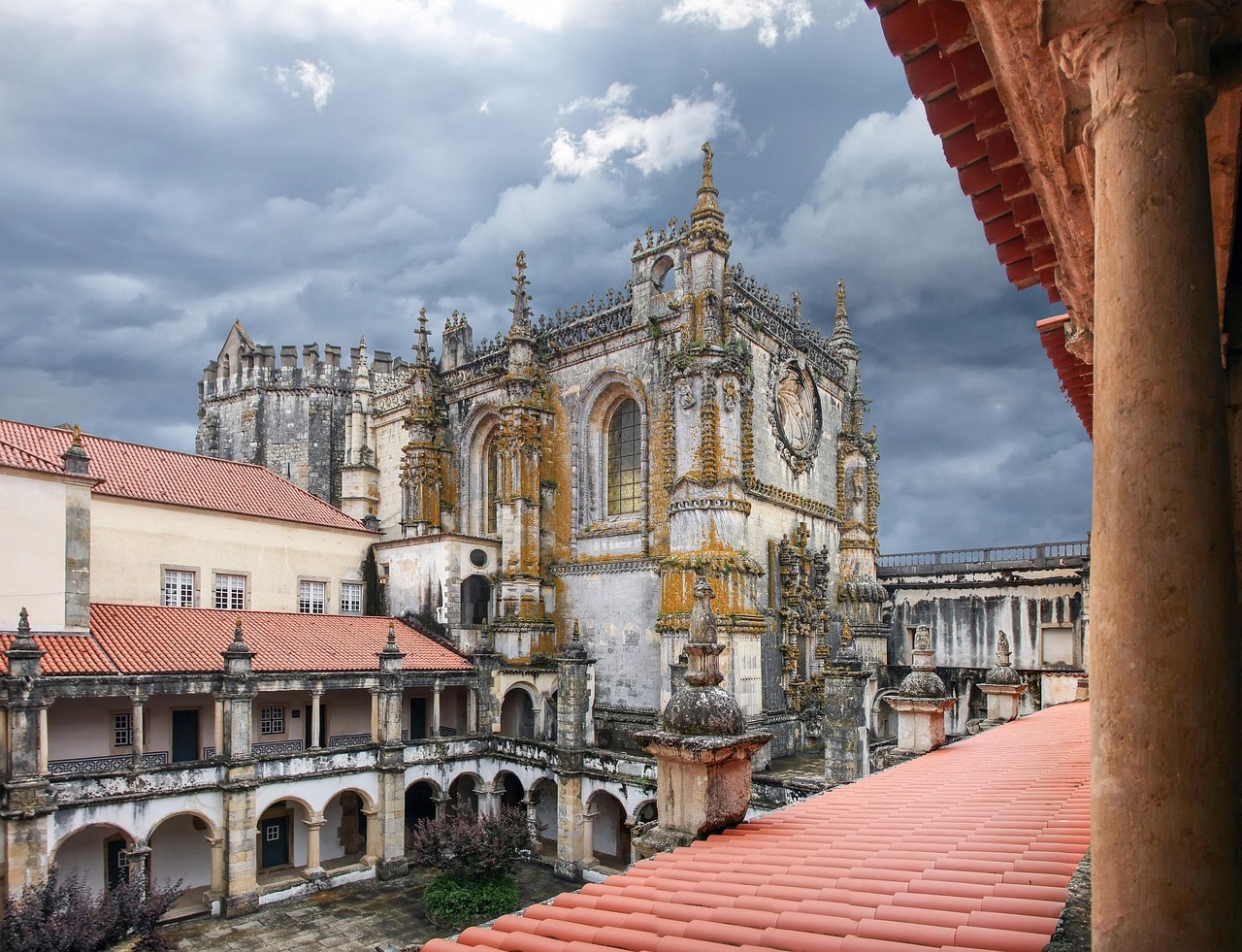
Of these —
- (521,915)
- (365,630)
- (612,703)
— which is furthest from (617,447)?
(521,915)

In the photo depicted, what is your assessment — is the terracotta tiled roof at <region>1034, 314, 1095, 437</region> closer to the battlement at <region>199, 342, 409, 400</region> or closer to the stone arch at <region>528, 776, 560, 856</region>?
the stone arch at <region>528, 776, 560, 856</region>

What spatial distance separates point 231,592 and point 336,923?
1304cm

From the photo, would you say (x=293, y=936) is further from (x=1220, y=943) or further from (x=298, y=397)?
(x=298, y=397)

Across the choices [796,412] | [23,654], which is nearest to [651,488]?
[796,412]

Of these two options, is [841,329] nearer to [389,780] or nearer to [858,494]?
[858,494]

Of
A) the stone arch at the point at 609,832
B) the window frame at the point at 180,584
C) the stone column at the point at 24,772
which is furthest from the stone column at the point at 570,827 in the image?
the window frame at the point at 180,584

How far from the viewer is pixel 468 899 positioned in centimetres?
2153

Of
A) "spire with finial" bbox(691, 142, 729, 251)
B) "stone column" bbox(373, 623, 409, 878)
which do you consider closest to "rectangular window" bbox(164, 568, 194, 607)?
"stone column" bbox(373, 623, 409, 878)

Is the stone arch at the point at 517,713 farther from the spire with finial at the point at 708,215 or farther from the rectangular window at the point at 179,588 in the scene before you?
the spire with finial at the point at 708,215

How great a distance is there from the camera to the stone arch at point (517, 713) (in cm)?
3089

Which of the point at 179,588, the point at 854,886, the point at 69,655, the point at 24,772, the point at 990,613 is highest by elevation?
the point at 179,588

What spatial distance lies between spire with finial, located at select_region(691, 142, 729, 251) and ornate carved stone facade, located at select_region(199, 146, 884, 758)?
0.26ft

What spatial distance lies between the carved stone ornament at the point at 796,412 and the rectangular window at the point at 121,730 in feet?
76.5

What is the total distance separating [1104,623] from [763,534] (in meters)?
25.7
